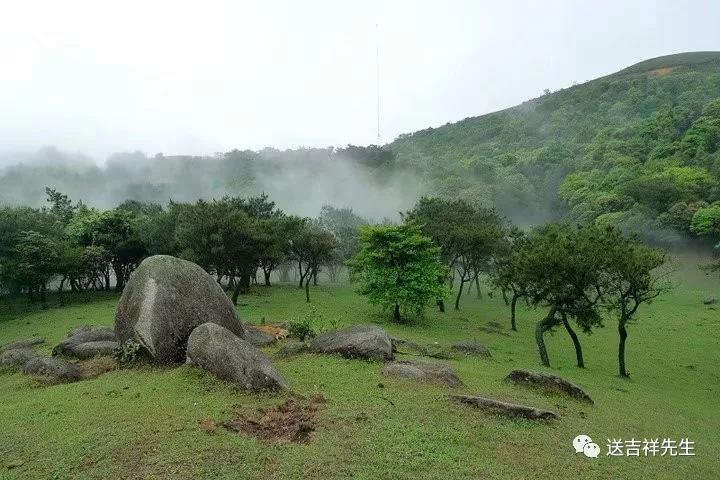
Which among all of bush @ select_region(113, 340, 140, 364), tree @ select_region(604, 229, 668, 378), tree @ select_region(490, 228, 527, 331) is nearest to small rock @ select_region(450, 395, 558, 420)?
bush @ select_region(113, 340, 140, 364)

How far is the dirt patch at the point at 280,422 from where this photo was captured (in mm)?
12407

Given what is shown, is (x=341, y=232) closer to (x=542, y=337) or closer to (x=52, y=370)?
(x=542, y=337)

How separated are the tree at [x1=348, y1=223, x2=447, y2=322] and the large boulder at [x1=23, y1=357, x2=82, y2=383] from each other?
25.5 metres

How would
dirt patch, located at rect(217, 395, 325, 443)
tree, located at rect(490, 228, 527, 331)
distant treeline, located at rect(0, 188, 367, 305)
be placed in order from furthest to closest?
distant treeline, located at rect(0, 188, 367, 305), tree, located at rect(490, 228, 527, 331), dirt patch, located at rect(217, 395, 325, 443)

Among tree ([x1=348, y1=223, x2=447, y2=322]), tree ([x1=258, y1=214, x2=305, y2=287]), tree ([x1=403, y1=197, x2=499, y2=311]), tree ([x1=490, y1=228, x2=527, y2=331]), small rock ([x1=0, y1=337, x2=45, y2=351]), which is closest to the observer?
small rock ([x1=0, y1=337, x2=45, y2=351])

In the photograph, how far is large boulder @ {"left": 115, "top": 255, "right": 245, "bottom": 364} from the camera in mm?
18531

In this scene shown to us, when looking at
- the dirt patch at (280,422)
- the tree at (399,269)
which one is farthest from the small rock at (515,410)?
the tree at (399,269)

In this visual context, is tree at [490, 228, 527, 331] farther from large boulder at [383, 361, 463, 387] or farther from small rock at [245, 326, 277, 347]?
Result: small rock at [245, 326, 277, 347]

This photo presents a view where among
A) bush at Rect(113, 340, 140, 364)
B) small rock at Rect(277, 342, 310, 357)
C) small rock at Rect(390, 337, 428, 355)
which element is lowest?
small rock at Rect(390, 337, 428, 355)

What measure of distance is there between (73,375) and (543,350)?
23.7m

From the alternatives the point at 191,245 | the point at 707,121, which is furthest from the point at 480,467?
the point at 707,121

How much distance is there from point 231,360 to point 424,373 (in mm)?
6970

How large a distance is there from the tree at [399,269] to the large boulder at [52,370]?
25.5 metres

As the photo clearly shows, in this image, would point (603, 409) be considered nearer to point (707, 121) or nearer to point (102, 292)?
point (102, 292)
